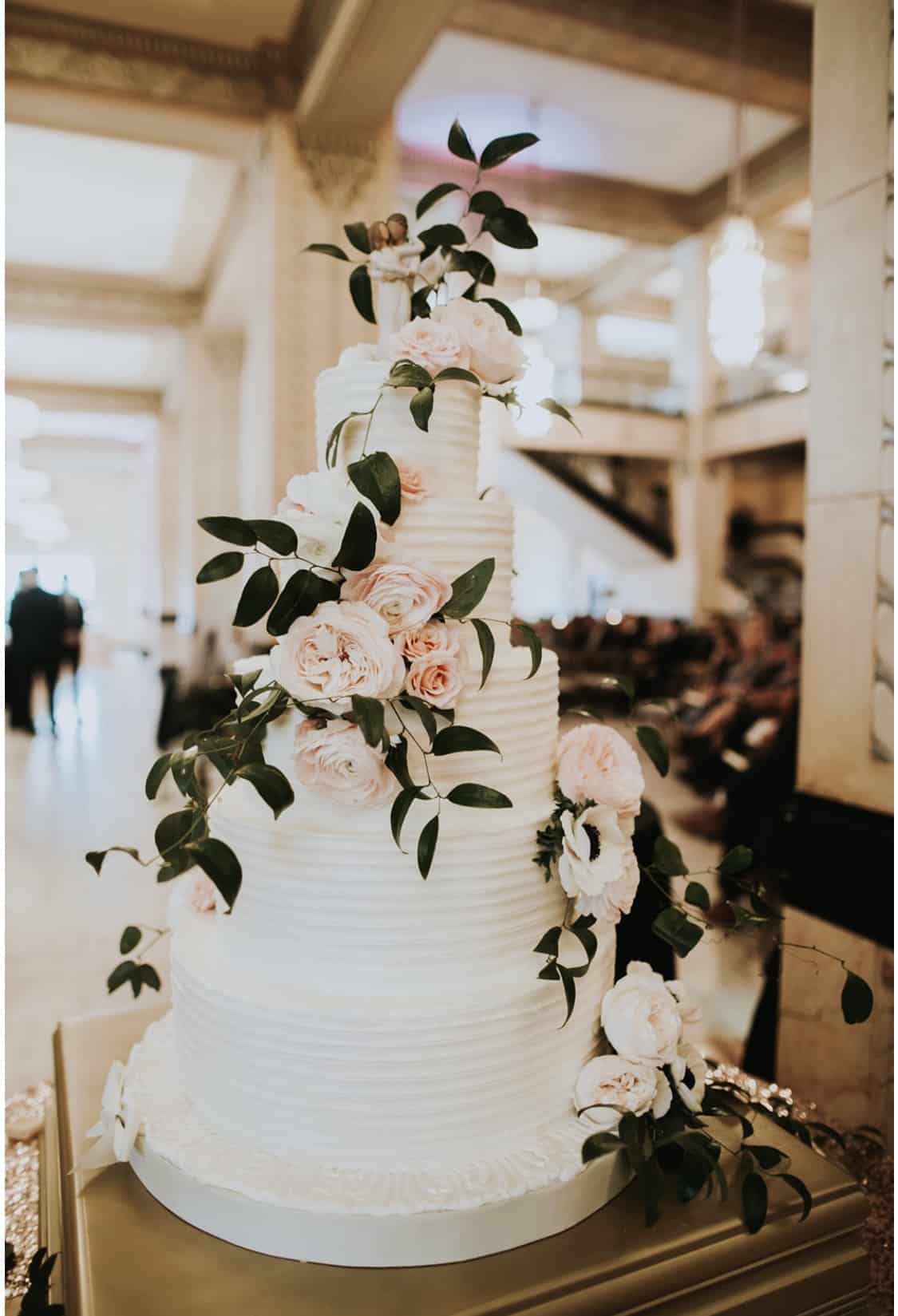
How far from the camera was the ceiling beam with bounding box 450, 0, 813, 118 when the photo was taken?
6.65 metres

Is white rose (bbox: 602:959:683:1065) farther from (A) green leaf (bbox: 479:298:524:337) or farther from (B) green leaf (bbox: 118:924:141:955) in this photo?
(A) green leaf (bbox: 479:298:524:337)

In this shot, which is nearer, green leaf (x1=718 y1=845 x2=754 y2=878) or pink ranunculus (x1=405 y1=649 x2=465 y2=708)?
pink ranunculus (x1=405 y1=649 x2=465 y2=708)

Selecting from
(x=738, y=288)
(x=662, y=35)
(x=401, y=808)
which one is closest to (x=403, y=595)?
(x=401, y=808)

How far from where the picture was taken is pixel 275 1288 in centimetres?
125

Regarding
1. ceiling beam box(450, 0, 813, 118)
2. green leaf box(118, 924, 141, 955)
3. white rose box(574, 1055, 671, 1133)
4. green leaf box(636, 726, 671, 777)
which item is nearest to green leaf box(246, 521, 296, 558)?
green leaf box(636, 726, 671, 777)

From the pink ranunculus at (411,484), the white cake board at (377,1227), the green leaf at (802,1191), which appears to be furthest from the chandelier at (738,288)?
the white cake board at (377,1227)

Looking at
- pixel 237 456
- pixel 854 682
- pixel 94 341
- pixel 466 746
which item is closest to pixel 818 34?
pixel 854 682

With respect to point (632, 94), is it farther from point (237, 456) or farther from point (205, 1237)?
point (205, 1237)

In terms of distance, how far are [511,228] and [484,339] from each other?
20cm

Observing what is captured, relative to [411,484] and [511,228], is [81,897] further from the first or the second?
[511,228]

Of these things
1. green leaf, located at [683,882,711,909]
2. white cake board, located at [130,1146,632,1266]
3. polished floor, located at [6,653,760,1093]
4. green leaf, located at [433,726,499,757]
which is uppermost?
green leaf, located at [433,726,499,757]

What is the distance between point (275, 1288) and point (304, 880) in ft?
1.73

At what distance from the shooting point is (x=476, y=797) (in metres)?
1.26

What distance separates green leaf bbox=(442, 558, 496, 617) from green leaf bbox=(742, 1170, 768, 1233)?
919 millimetres
